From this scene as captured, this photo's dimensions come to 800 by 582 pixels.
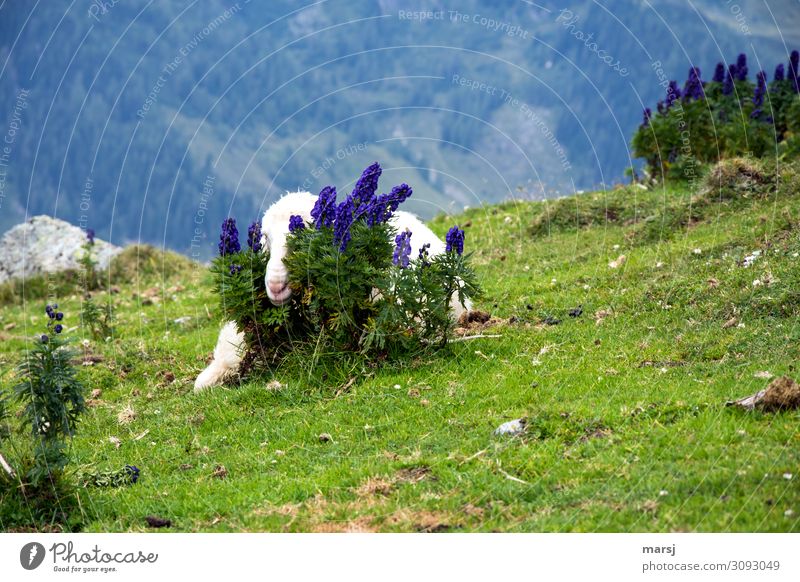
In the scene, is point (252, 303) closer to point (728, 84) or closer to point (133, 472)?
point (133, 472)

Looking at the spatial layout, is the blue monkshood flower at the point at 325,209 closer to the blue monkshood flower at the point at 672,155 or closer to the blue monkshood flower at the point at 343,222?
the blue monkshood flower at the point at 343,222

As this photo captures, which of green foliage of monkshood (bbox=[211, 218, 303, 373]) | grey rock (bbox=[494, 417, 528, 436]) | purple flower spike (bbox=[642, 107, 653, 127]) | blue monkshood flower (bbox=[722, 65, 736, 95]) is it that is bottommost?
grey rock (bbox=[494, 417, 528, 436])

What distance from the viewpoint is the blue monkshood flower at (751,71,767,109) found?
17.0 m

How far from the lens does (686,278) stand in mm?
11250

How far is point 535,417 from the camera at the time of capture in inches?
302

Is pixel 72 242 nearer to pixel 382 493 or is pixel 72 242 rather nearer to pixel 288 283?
pixel 288 283

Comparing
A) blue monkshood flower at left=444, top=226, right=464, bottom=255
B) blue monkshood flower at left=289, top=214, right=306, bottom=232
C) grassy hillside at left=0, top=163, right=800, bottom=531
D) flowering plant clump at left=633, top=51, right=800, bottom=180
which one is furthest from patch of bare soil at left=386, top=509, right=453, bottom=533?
flowering plant clump at left=633, top=51, right=800, bottom=180

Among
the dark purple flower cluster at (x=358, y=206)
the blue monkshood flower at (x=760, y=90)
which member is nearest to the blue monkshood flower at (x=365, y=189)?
the dark purple flower cluster at (x=358, y=206)

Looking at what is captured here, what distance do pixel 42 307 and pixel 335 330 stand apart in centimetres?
1169

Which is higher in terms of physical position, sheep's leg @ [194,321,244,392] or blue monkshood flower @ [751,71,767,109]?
blue monkshood flower @ [751,71,767,109]

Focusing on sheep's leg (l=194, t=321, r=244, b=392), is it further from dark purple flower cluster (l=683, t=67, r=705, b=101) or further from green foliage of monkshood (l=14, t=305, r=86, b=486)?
dark purple flower cluster (l=683, t=67, r=705, b=101)

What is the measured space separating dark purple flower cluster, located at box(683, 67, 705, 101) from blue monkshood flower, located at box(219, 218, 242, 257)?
10258mm

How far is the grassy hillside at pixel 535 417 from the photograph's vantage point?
20.8 feet

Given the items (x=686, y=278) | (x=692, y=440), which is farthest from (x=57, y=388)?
(x=686, y=278)
